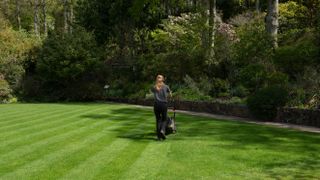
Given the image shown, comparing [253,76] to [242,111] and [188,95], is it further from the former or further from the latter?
[188,95]

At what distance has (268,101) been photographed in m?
18.0

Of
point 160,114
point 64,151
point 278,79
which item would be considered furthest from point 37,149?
point 278,79

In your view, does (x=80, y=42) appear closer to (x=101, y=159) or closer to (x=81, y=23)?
(x=81, y=23)

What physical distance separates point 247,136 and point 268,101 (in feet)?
14.5

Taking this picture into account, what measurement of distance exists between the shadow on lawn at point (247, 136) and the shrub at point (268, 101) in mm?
1245

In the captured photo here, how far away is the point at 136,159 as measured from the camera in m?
10.7

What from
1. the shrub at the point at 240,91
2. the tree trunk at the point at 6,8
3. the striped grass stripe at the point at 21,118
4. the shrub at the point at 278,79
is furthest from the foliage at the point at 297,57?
the tree trunk at the point at 6,8

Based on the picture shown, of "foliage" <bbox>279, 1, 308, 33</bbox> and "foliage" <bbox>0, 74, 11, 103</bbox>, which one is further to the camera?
"foliage" <bbox>0, 74, 11, 103</bbox>

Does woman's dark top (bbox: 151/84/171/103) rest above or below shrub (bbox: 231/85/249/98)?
above

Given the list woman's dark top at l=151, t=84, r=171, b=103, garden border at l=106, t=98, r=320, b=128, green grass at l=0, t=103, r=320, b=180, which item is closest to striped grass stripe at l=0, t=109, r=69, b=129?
green grass at l=0, t=103, r=320, b=180

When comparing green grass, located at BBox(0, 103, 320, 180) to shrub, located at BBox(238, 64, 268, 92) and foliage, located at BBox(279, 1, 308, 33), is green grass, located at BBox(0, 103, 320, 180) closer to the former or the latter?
shrub, located at BBox(238, 64, 268, 92)

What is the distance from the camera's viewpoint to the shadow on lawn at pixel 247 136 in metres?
10.2

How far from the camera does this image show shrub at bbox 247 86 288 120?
17.9m

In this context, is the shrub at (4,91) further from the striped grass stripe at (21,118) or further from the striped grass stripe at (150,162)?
the striped grass stripe at (150,162)
